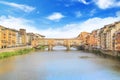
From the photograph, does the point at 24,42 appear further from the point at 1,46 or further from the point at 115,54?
the point at 115,54

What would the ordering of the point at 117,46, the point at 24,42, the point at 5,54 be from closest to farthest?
1. the point at 5,54
2. the point at 117,46
3. the point at 24,42

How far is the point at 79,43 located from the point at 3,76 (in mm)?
84143

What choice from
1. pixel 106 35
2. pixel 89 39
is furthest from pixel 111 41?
pixel 89 39

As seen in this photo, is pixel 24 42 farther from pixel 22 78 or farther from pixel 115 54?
pixel 22 78

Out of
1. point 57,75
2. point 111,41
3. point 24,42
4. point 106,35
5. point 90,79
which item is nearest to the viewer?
point 90,79

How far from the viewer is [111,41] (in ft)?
208

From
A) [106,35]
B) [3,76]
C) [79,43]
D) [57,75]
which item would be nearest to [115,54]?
[106,35]

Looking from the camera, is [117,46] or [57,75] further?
[117,46]

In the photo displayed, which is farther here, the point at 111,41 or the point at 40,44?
the point at 40,44

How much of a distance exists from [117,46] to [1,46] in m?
32.5

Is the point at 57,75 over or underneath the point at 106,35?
underneath

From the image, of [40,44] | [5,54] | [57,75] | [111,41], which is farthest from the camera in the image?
[40,44]

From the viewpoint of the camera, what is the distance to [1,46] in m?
71.5

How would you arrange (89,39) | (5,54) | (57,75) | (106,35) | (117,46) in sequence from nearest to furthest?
1. (57,75)
2. (5,54)
3. (117,46)
4. (106,35)
5. (89,39)
